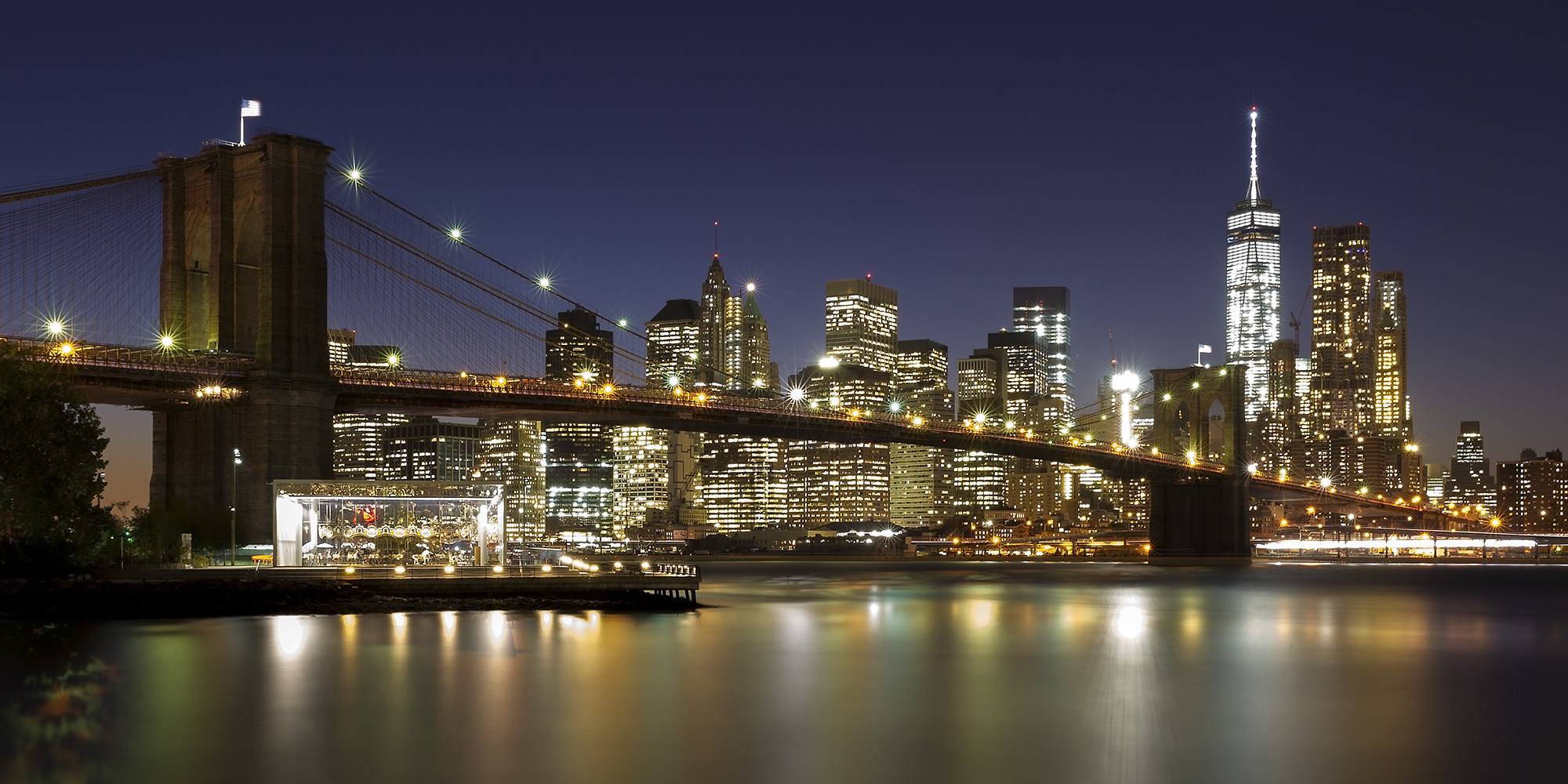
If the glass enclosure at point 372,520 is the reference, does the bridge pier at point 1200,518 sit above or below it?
below

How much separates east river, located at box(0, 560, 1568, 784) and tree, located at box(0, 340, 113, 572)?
217 inches

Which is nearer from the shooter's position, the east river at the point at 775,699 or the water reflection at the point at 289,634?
the east river at the point at 775,699

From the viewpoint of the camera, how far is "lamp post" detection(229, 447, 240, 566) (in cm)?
4944

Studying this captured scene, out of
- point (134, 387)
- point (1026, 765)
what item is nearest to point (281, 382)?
point (134, 387)

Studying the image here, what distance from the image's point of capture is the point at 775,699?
96.8 ft

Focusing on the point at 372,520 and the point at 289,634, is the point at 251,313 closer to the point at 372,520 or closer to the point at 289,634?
the point at 372,520

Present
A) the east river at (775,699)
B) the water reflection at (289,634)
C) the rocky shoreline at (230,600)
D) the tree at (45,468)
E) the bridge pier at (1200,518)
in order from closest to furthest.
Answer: the east river at (775,699) < the water reflection at (289,634) < the rocky shoreline at (230,600) < the tree at (45,468) < the bridge pier at (1200,518)

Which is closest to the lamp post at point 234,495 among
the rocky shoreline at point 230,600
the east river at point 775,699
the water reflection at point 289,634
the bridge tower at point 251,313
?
the bridge tower at point 251,313

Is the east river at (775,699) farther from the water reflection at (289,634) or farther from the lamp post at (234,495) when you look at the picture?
the lamp post at (234,495)

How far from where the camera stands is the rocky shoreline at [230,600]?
137 ft

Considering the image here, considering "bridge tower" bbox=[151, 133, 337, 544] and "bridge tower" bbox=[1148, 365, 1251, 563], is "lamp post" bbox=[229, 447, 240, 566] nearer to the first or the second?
"bridge tower" bbox=[151, 133, 337, 544]

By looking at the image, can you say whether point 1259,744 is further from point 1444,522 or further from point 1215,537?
point 1444,522

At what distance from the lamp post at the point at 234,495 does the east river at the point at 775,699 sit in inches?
316

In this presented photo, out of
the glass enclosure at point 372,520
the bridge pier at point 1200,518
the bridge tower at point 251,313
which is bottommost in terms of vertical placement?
the bridge pier at point 1200,518
